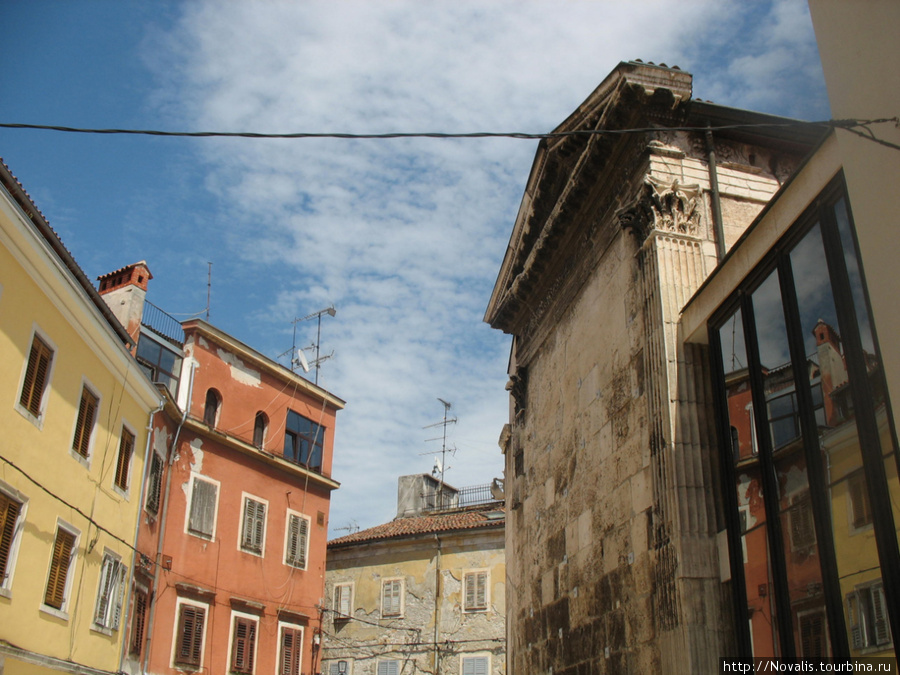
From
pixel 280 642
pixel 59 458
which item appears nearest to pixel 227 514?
pixel 280 642

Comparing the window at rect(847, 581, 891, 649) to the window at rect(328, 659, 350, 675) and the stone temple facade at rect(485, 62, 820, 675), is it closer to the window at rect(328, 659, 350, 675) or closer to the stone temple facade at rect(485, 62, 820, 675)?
the stone temple facade at rect(485, 62, 820, 675)

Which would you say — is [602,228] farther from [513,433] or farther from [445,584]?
[445,584]

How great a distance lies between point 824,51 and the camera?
6.68 m

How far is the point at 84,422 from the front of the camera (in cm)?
1522

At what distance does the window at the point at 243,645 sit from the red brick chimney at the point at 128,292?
7422 millimetres

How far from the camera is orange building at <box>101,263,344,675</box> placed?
19547mm

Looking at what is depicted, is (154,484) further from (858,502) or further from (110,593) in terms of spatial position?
(858,502)

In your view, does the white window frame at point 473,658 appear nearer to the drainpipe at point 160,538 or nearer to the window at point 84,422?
the drainpipe at point 160,538

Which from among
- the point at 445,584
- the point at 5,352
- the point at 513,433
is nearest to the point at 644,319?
the point at 513,433

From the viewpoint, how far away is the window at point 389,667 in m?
28.1

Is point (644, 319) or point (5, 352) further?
point (5, 352)

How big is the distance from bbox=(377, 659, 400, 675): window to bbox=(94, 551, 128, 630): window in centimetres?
1307

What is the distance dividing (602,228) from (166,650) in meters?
13.7

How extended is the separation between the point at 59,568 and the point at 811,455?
12.0m
